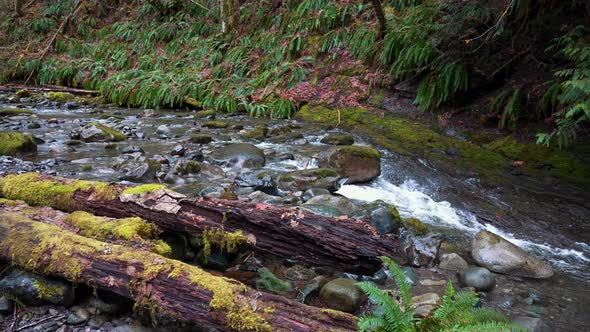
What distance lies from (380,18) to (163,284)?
30.2 feet

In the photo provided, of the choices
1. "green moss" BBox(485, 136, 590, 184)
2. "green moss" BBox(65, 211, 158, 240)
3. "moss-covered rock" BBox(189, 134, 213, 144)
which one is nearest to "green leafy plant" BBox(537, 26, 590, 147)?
"green moss" BBox(485, 136, 590, 184)

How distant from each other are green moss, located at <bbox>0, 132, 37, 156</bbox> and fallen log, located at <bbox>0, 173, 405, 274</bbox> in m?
4.44

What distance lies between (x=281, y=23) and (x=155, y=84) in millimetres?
4785

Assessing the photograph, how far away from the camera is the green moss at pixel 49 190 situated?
3.21 metres

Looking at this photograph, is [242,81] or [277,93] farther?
[242,81]

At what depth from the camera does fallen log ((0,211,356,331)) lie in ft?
6.60

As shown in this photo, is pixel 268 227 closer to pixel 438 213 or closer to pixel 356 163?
pixel 438 213

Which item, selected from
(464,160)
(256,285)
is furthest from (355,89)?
(256,285)

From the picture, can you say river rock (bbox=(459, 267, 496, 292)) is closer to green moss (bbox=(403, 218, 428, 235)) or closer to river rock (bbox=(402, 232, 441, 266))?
river rock (bbox=(402, 232, 441, 266))

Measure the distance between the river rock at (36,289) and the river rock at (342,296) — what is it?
167cm

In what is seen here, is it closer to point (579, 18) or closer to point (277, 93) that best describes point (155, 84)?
point (277, 93)

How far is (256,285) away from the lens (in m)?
3.03

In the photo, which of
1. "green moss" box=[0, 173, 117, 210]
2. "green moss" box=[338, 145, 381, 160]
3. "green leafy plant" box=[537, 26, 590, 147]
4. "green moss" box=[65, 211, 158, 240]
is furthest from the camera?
"green moss" box=[338, 145, 381, 160]

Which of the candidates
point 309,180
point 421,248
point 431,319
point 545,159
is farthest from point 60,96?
point 431,319
